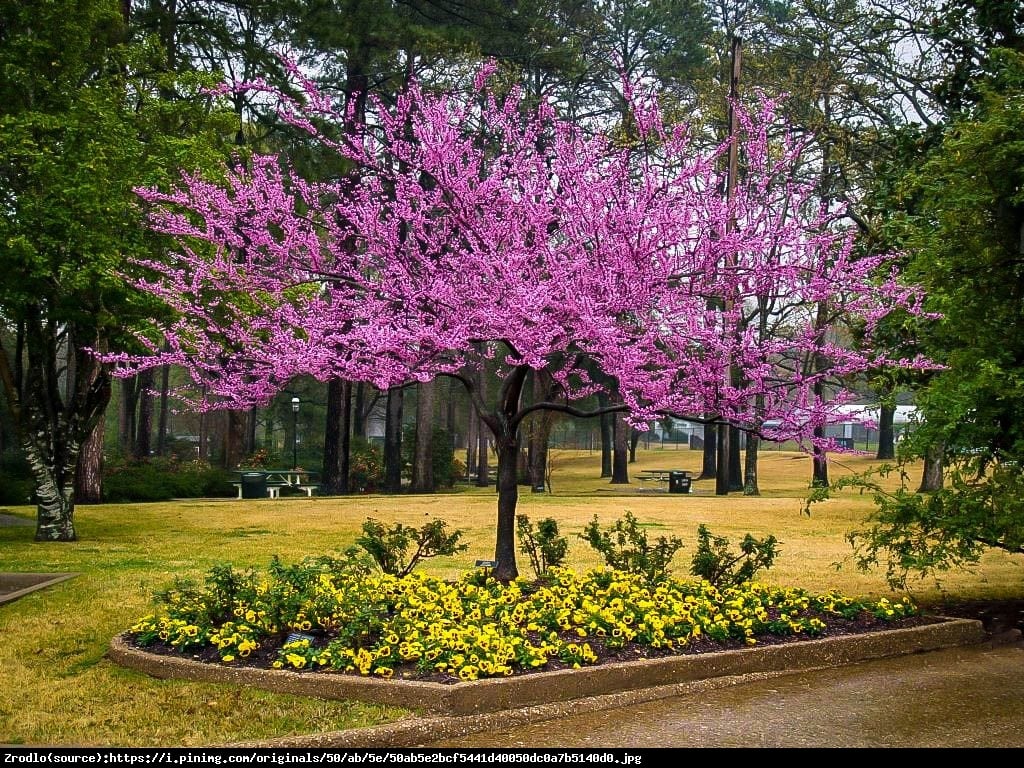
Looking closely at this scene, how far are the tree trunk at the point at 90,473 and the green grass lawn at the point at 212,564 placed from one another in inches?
65.6

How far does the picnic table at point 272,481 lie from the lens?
96.6 ft

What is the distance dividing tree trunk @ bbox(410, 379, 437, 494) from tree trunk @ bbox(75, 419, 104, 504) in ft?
37.1

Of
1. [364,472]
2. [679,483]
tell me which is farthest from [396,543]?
[364,472]

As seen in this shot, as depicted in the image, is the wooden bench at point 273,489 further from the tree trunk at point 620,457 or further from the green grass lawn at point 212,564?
the tree trunk at point 620,457

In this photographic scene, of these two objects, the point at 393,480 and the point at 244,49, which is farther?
the point at 393,480

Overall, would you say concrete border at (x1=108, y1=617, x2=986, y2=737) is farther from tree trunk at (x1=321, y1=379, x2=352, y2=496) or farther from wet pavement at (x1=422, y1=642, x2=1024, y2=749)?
tree trunk at (x1=321, y1=379, x2=352, y2=496)

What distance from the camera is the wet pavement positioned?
6715 millimetres

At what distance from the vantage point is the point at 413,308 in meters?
10.8

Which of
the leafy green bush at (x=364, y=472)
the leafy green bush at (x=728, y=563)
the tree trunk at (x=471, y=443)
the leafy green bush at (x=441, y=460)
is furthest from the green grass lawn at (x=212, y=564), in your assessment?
the tree trunk at (x=471, y=443)

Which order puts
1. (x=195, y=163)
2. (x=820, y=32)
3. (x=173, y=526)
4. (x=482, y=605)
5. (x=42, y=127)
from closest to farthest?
(x=482, y=605) < (x=42, y=127) < (x=195, y=163) < (x=173, y=526) < (x=820, y=32)

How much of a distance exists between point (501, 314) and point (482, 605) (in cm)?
270

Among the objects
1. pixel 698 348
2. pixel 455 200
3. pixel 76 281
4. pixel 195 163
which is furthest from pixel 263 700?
pixel 195 163

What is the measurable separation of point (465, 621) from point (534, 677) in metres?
1.34
